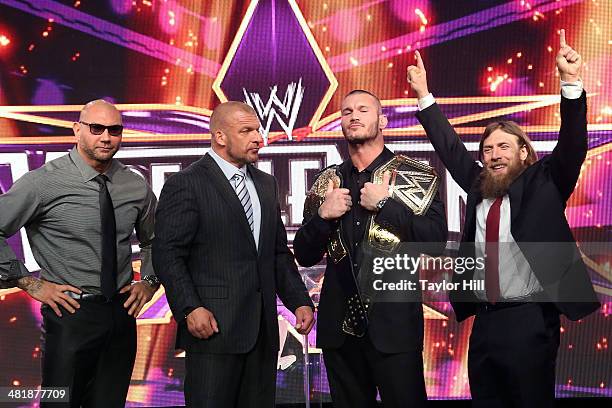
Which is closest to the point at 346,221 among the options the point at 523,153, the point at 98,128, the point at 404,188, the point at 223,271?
the point at 404,188

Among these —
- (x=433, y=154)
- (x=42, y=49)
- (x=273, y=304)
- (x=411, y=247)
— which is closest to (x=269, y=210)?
(x=273, y=304)

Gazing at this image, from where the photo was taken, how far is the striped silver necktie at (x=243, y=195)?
8.32ft

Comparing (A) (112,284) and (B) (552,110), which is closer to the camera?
(A) (112,284)

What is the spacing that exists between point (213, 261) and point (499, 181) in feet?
3.53

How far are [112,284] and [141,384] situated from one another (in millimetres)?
1751

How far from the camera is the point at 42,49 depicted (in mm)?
4176

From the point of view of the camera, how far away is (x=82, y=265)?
2662 millimetres

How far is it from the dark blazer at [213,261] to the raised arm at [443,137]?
33.9 inches

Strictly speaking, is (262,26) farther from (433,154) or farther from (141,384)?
(141,384)

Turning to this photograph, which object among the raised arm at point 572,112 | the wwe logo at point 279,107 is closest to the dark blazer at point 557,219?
the raised arm at point 572,112

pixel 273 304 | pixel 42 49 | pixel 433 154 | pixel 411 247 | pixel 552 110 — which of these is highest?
pixel 42 49

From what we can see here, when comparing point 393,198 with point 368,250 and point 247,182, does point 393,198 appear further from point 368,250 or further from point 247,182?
point 247,182

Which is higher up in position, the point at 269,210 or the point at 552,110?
the point at 552,110

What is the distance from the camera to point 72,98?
4211mm
